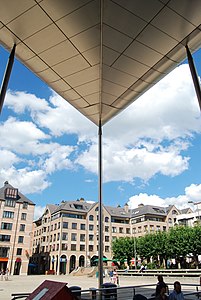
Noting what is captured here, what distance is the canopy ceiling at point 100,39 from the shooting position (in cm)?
525

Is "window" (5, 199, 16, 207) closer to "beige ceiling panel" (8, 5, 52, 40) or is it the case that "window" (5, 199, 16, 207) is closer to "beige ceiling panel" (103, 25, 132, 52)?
"beige ceiling panel" (8, 5, 52, 40)

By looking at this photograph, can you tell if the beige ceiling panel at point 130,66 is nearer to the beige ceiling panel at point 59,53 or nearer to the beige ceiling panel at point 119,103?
the beige ceiling panel at point 59,53

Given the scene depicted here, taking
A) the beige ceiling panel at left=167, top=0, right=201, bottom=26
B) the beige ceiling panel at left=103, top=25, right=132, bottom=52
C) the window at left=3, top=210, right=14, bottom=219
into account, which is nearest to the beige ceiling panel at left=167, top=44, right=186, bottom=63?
the beige ceiling panel at left=167, top=0, right=201, bottom=26

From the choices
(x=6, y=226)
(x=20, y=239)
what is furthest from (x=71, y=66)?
(x=20, y=239)

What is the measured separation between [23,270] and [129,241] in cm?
2032

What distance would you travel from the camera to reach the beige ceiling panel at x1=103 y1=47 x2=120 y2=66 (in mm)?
6590

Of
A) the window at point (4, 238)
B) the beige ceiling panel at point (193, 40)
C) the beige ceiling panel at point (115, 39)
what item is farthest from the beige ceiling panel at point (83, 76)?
the window at point (4, 238)

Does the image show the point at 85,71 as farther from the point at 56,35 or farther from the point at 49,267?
the point at 49,267

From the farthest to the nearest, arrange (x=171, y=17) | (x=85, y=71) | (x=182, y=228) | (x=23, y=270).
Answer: (x=23, y=270) < (x=182, y=228) < (x=85, y=71) < (x=171, y=17)

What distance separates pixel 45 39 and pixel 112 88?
2767 mm

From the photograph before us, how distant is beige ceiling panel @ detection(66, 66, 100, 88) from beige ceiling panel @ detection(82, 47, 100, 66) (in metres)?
0.29

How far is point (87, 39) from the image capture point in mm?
6168

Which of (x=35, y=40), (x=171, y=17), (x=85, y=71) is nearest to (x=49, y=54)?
(x=35, y=40)

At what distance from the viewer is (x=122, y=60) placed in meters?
6.94
